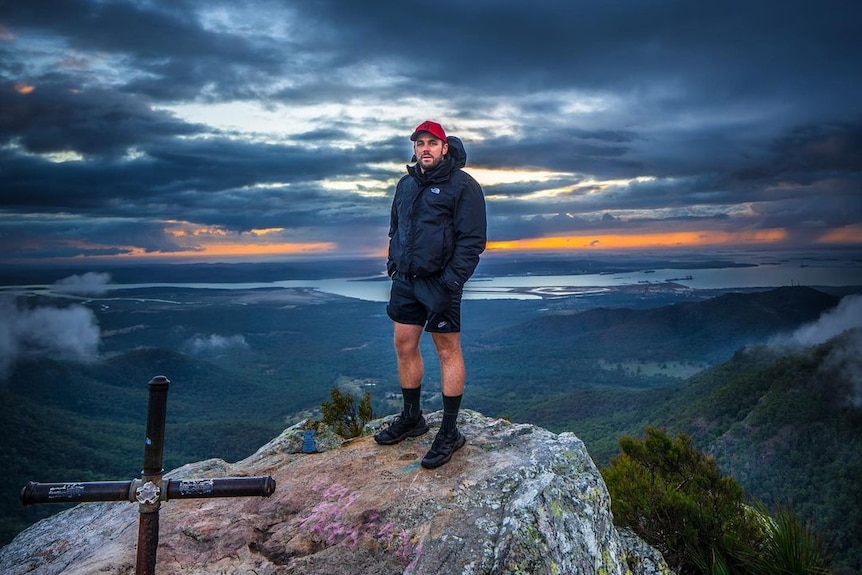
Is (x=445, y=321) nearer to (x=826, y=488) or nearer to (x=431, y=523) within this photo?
(x=431, y=523)

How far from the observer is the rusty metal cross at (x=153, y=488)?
4.12 m

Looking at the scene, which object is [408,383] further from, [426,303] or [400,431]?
[426,303]

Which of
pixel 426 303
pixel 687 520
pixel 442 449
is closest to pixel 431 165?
pixel 426 303

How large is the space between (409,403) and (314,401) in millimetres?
144726

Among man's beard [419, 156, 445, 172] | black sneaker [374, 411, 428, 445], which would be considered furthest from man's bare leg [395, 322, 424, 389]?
man's beard [419, 156, 445, 172]

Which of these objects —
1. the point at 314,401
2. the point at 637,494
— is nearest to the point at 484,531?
the point at 637,494

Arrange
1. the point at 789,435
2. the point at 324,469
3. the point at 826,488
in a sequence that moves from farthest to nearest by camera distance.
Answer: the point at 789,435 < the point at 826,488 < the point at 324,469

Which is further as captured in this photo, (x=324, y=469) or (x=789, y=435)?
(x=789, y=435)

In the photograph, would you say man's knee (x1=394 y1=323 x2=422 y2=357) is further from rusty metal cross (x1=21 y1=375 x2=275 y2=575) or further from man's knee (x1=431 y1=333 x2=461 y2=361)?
rusty metal cross (x1=21 y1=375 x2=275 y2=575)

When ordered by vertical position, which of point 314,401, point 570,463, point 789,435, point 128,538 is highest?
point 570,463

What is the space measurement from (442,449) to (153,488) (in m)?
2.70

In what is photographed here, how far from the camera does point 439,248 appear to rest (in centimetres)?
543

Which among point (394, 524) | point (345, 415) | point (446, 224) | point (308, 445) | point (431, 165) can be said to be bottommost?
point (345, 415)

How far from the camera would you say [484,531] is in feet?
14.9
